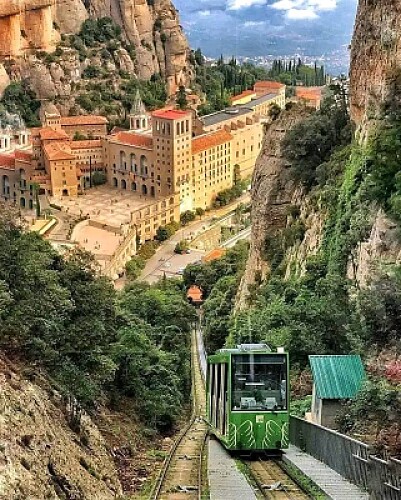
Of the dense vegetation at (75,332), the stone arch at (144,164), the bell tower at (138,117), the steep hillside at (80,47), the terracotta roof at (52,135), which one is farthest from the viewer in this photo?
the steep hillside at (80,47)

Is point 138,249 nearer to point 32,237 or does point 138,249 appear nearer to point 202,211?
point 202,211

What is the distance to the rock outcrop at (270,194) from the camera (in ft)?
99.0

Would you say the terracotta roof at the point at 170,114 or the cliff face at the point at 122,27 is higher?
the cliff face at the point at 122,27

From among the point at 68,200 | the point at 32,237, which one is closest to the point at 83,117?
the point at 68,200

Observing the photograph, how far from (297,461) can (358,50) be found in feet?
52.0

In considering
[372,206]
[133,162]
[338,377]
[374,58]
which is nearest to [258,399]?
[338,377]

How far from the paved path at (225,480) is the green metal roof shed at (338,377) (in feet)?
6.16

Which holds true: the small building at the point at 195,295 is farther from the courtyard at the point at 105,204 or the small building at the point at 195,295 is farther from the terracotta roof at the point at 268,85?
the terracotta roof at the point at 268,85

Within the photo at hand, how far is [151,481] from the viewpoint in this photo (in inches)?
498

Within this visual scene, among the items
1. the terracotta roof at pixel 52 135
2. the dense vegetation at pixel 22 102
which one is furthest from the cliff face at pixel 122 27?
the terracotta roof at pixel 52 135

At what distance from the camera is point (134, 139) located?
72.6 meters

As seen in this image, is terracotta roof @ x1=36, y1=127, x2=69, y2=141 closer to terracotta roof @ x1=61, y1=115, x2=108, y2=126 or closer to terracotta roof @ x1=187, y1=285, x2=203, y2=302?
terracotta roof @ x1=61, y1=115, x2=108, y2=126

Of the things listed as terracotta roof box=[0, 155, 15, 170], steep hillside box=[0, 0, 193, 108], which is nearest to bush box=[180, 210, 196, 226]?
terracotta roof box=[0, 155, 15, 170]

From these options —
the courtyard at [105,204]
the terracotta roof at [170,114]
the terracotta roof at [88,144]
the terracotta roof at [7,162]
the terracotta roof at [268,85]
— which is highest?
the terracotta roof at [170,114]
